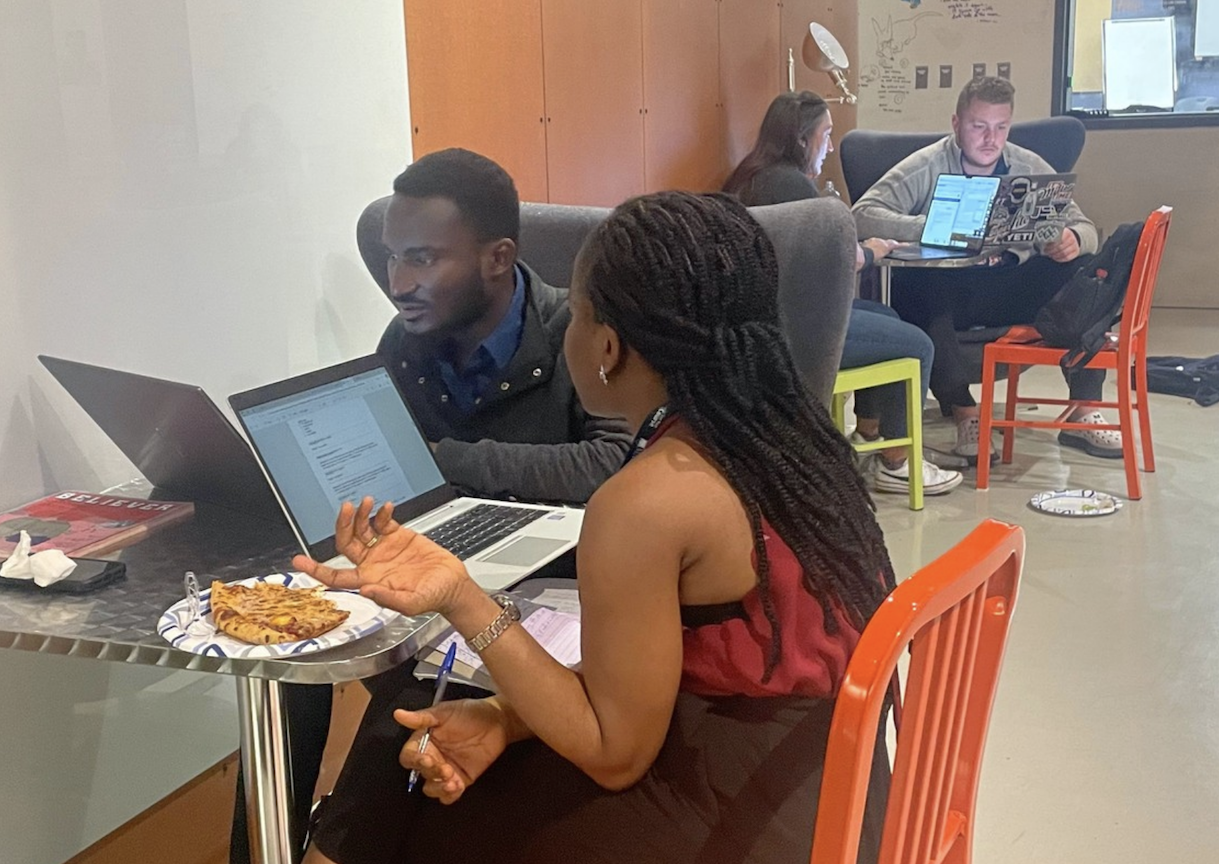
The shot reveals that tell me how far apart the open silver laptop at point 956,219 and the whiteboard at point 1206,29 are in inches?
117

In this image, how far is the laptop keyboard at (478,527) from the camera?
1.63m

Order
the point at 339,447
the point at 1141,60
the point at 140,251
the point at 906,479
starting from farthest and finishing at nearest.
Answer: the point at 1141,60 → the point at 906,479 → the point at 140,251 → the point at 339,447

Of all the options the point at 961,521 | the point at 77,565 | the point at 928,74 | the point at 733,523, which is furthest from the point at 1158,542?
the point at 928,74

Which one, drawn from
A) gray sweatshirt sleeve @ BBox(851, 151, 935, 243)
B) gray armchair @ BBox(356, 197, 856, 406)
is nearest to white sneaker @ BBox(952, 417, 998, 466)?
gray sweatshirt sleeve @ BBox(851, 151, 935, 243)

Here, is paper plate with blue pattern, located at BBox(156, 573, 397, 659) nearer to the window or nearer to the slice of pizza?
the slice of pizza

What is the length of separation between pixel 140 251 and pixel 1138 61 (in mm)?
6131

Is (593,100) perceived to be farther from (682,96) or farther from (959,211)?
(959,211)

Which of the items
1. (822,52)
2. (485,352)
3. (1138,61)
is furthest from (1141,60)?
(485,352)

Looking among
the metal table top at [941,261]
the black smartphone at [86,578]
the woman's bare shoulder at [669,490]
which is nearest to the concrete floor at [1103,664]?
the metal table top at [941,261]

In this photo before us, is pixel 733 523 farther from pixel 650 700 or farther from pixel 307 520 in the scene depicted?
pixel 307 520

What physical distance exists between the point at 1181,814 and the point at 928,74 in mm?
5403

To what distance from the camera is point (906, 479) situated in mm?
4051

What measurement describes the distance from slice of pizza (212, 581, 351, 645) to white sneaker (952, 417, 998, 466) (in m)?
3.40

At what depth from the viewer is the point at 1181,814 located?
219 cm
